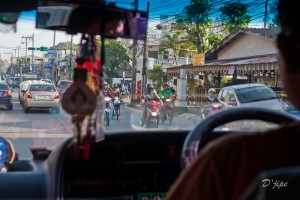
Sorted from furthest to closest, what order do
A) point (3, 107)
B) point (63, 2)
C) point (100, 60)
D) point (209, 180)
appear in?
point (3, 107) → point (63, 2) → point (100, 60) → point (209, 180)

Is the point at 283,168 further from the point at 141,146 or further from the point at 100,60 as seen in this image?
the point at 141,146

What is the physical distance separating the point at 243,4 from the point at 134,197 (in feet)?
19.9

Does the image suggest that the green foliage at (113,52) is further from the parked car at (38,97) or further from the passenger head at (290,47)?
the parked car at (38,97)

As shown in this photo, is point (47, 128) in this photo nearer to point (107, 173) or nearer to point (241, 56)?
point (107, 173)

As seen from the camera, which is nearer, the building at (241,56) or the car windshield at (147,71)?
the car windshield at (147,71)

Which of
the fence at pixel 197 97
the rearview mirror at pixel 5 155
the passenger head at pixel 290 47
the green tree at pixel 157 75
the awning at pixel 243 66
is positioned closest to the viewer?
the passenger head at pixel 290 47

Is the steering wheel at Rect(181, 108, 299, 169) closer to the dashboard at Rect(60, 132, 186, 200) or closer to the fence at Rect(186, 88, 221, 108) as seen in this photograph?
the dashboard at Rect(60, 132, 186, 200)

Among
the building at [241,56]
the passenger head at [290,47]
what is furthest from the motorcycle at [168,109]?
the passenger head at [290,47]

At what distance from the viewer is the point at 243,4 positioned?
748 cm

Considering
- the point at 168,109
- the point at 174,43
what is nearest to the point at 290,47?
the point at 168,109

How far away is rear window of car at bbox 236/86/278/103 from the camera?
11.6m

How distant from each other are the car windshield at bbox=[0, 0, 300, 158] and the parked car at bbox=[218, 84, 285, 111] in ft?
0.09

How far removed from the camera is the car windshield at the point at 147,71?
68.1 inches

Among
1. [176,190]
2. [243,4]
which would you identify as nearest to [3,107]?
[243,4]
